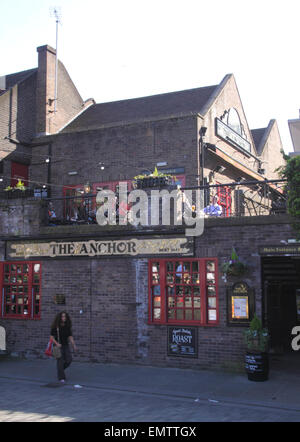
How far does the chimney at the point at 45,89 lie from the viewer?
66.3ft

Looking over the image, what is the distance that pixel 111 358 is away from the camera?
12.4m

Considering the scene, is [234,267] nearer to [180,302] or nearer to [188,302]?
[188,302]

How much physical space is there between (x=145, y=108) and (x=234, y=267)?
11996 mm

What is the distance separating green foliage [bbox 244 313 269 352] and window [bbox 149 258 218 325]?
1.19 metres

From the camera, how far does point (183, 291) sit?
12.0 m

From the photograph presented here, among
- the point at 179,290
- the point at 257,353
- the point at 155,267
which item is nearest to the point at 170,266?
the point at 155,267

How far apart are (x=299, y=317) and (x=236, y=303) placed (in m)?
6.64

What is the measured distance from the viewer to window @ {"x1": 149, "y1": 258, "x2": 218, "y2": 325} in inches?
459

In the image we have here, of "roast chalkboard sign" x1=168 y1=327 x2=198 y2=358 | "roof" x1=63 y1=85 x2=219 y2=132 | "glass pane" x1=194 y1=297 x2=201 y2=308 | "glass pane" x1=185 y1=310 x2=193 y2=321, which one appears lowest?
"roast chalkboard sign" x1=168 y1=327 x2=198 y2=358

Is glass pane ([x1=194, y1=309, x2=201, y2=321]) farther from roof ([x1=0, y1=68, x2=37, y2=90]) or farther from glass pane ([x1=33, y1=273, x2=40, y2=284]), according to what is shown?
roof ([x1=0, y1=68, x2=37, y2=90])

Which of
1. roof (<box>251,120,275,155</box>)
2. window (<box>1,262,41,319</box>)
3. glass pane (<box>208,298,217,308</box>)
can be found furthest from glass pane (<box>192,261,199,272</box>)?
roof (<box>251,120,275,155</box>)

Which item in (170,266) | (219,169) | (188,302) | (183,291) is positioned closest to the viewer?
(188,302)

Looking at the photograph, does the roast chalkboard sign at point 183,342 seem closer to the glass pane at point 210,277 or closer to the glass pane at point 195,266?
the glass pane at point 210,277
